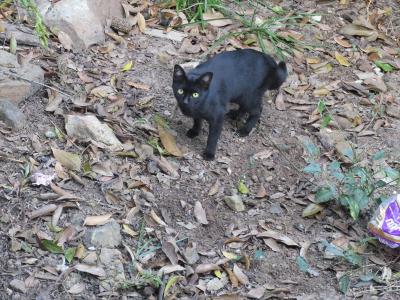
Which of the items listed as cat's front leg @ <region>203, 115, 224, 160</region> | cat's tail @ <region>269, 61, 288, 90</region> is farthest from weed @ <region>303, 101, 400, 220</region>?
cat's front leg @ <region>203, 115, 224, 160</region>

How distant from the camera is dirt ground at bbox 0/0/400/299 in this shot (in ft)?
13.3

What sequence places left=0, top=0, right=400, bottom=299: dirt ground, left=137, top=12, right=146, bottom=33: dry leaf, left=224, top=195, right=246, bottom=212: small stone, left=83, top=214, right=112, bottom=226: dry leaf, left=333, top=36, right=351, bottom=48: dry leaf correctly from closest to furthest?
left=0, top=0, right=400, bottom=299: dirt ground → left=83, top=214, right=112, bottom=226: dry leaf → left=224, top=195, right=246, bottom=212: small stone → left=137, top=12, right=146, bottom=33: dry leaf → left=333, top=36, right=351, bottom=48: dry leaf

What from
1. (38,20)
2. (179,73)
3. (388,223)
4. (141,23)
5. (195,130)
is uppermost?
(38,20)

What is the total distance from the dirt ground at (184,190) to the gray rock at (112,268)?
45 millimetres

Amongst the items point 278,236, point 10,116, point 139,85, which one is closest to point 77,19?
point 139,85

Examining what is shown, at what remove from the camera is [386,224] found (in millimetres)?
4336

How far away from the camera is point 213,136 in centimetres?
505

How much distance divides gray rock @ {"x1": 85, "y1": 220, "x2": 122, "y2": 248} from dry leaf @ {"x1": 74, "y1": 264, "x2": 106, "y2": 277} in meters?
0.18

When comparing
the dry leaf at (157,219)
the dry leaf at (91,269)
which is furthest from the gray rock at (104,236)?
the dry leaf at (157,219)

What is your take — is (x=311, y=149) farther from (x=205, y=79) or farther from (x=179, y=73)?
(x=179, y=73)

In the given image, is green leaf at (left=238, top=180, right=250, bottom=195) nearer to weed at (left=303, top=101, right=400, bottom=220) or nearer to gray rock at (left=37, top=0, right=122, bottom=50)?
weed at (left=303, top=101, right=400, bottom=220)

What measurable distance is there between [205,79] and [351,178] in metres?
1.17

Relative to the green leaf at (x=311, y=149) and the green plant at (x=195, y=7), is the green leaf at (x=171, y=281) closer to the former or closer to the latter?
the green leaf at (x=311, y=149)

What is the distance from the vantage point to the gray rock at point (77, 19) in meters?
5.72
